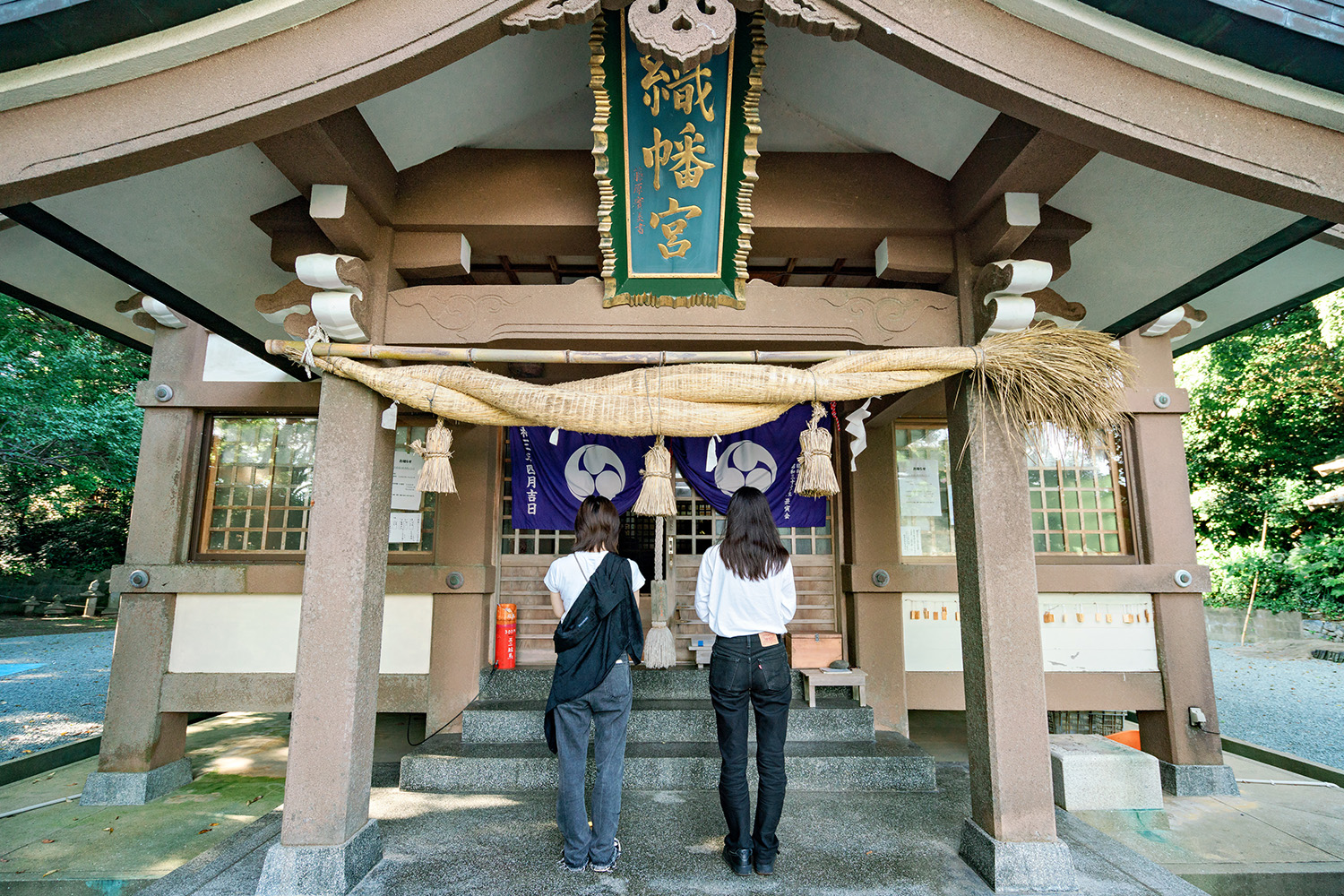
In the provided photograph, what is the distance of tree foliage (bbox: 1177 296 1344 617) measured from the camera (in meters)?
14.7

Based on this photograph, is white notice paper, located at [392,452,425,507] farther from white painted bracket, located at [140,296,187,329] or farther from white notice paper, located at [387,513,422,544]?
white painted bracket, located at [140,296,187,329]

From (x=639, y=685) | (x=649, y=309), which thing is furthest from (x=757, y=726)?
(x=639, y=685)

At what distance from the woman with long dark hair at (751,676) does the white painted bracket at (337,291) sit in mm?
2414

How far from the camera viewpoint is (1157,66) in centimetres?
266

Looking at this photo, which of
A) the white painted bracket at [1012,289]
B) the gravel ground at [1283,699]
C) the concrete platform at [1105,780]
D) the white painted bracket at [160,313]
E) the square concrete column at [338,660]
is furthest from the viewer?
the gravel ground at [1283,699]

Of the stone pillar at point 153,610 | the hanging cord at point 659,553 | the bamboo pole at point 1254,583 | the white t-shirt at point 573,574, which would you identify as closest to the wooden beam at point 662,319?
the white t-shirt at point 573,574

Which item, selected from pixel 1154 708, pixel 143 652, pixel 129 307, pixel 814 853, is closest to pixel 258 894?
pixel 814 853

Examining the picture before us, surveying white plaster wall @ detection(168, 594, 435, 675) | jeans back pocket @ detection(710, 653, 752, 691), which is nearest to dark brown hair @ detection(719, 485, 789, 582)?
jeans back pocket @ detection(710, 653, 752, 691)

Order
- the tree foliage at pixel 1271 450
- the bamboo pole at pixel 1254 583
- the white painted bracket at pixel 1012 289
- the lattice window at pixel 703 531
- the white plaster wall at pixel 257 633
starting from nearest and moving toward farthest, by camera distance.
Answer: the white painted bracket at pixel 1012 289 → the white plaster wall at pixel 257 633 → the lattice window at pixel 703 531 → the bamboo pole at pixel 1254 583 → the tree foliage at pixel 1271 450

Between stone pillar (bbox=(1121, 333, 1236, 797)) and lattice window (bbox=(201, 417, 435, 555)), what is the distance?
6878mm

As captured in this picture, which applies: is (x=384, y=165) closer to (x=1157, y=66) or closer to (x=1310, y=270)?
(x=1157, y=66)

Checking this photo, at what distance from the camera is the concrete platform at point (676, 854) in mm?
3396

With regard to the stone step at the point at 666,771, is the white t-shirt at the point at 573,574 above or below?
above

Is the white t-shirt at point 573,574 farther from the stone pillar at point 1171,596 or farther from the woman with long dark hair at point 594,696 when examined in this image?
the stone pillar at point 1171,596
